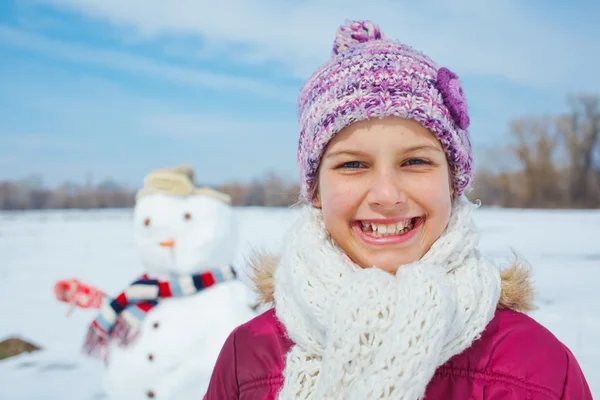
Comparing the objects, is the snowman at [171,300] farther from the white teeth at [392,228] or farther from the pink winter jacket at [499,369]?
the white teeth at [392,228]

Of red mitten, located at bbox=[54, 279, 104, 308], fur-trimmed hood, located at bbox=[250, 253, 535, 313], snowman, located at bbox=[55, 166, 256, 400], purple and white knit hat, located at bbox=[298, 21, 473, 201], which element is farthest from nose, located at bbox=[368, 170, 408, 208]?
red mitten, located at bbox=[54, 279, 104, 308]

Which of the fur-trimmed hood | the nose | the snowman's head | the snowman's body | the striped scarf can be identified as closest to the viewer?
the nose

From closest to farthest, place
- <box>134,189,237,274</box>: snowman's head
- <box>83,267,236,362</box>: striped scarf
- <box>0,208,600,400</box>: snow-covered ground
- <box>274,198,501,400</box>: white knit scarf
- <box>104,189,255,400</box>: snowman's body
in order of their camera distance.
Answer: <box>274,198,501,400</box>: white knit scarf → <box>104,189,255,400</box>: snowman's body → <box>83,267,236,362</box>: striped scarf → <box>134,189,237,274</box>: snowman's head → <box>0,208,600,400</box>: snow-covered ground

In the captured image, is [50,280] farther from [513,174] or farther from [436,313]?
[513,174]

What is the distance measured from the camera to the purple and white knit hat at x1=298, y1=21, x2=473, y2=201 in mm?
A: 1182

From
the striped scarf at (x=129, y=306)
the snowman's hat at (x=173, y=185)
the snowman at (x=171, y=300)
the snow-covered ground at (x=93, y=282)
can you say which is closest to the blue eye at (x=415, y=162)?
the snow-covered ground at (x=93, y=282)

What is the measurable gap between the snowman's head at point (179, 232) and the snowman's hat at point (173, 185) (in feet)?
0.11

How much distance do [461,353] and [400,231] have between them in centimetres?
32

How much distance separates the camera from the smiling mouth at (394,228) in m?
1.23

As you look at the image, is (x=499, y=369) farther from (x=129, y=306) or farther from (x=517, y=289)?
(x=129, y=306)

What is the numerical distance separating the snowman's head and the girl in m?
1.81

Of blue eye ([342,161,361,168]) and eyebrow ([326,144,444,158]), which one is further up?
eyebrow ([326,144,444,158])

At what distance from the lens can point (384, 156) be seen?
1177 mm

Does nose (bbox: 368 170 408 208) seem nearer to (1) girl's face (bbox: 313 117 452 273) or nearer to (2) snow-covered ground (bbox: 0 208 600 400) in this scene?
(1) girl's face (bbox: 313 117 452 273)
